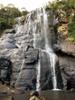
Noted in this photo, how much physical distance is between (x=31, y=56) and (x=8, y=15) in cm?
1727

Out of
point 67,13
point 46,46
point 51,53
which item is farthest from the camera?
point 67,13

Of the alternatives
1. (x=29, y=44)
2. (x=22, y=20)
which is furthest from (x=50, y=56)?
(x=22, y=20)

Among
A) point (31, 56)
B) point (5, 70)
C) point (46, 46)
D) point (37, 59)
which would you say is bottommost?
point (5, 70)

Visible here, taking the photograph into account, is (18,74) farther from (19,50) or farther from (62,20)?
(62,20)

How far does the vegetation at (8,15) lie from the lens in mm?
52750

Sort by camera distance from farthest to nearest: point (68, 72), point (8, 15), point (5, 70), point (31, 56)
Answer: point (8, 15), point (5, 70), point (31, 56), point (68, 72)

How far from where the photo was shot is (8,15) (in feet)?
185

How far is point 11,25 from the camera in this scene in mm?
52531

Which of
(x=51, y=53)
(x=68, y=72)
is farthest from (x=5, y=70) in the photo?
(x=68, y=72)

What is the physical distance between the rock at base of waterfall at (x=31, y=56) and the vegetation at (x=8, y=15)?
11882 millimetres

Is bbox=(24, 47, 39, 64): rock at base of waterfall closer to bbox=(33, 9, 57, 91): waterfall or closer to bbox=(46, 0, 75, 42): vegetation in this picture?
bbox=(33, 9, 57, 91): waterfall

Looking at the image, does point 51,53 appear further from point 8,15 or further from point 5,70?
point 8,15

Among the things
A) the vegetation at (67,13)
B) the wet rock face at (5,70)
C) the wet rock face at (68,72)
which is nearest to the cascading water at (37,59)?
the wet rock face at (68,72)

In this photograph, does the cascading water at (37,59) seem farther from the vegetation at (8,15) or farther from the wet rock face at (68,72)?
the vegetation at (8,15)
